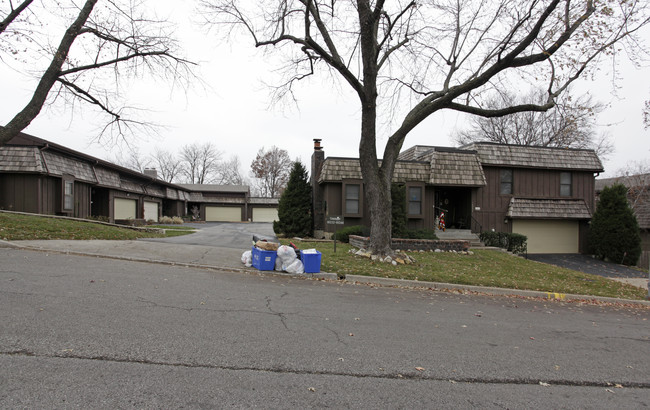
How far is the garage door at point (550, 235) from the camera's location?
2111 cm

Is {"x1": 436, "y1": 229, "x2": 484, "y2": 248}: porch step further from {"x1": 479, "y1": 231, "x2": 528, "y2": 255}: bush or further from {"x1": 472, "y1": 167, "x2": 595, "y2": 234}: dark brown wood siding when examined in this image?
{"x1": 472, "y1": 167, "x2": 595, "y2": 234}: dark brown wood siding

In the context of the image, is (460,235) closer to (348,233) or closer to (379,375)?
(348,233)

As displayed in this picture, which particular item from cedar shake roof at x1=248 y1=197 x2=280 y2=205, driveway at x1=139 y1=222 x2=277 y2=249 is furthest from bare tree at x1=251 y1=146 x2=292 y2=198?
driveway at x1=139 y1=222 x2=277 y2=249

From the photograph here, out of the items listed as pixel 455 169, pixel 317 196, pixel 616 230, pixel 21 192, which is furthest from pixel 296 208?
pixel 616 230

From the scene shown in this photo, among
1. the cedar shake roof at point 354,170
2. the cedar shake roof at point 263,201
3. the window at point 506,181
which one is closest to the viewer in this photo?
the cedar shake roof at point 354,170

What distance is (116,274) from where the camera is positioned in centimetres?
773

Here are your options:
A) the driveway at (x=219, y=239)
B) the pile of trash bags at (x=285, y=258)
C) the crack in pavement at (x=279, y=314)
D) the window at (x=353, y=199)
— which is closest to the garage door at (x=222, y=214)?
the driveway at (x=219, y=239)

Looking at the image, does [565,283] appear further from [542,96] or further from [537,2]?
[542,96]

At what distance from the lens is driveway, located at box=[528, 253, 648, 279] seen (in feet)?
54.6

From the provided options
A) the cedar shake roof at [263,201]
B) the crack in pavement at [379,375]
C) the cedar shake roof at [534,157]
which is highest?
the cedar shake roof at [534,157]

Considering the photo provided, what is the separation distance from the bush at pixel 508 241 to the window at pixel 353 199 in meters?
6.91

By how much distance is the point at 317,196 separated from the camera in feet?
64.3

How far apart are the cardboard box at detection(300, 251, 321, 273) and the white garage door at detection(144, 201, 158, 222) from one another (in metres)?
23.3

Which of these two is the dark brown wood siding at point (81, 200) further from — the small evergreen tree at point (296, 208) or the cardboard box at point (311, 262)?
the cardboard box at point (311, 262)
